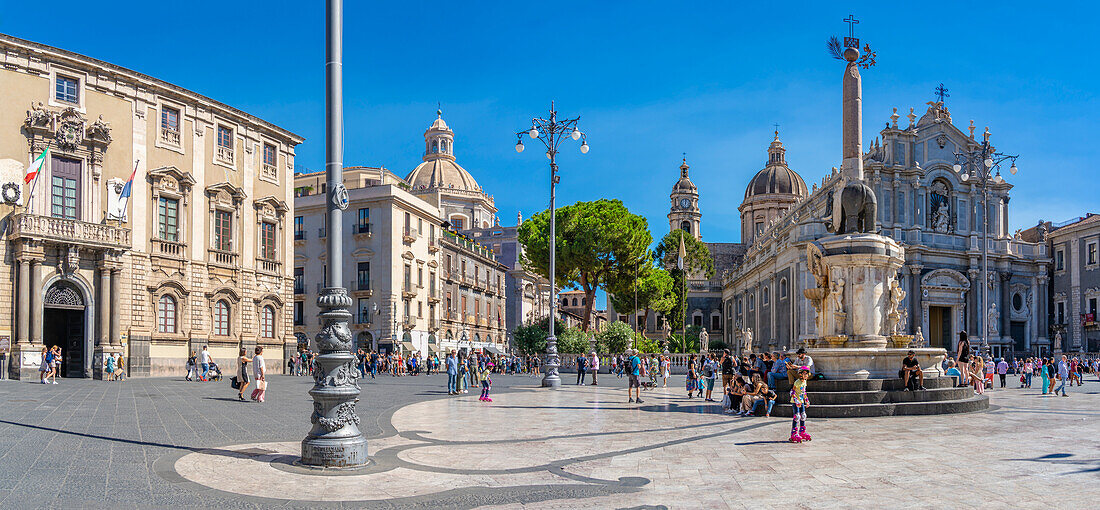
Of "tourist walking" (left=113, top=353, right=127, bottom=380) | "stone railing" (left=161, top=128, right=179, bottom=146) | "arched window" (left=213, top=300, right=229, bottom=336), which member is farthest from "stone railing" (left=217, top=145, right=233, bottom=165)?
"tourist walking" (left=113, top=353, right=127, bottom=380)

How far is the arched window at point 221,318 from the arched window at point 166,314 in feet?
6.97

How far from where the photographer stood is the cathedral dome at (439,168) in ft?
313

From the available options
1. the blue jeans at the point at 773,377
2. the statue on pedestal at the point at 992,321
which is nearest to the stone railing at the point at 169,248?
the blue jeans at the point at 773,377

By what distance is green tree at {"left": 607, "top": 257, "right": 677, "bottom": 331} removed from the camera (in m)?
53.2

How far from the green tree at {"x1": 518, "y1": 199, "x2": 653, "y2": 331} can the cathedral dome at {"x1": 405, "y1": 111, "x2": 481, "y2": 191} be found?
43113 mm

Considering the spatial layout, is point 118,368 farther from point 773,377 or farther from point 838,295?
point 838,295

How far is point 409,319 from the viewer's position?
5109 centimetres

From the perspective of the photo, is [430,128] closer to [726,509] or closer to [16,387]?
[16,387]

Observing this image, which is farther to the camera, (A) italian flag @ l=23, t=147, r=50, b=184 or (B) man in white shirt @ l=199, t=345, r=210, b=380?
(B) man in white shirt @ l=199, t=345, r=210, b=380

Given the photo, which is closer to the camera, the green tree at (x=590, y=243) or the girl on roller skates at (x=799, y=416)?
the girl on roller skates at (x=799, y=416)

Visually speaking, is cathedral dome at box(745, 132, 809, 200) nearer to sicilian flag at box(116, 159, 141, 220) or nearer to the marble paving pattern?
sicilian flag at box(116, 159, 141, 220)

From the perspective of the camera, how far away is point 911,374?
16.3 m

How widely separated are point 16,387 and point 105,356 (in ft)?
23.3

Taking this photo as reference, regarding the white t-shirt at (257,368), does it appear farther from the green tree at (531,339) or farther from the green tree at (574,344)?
the green tree at (531,339)
